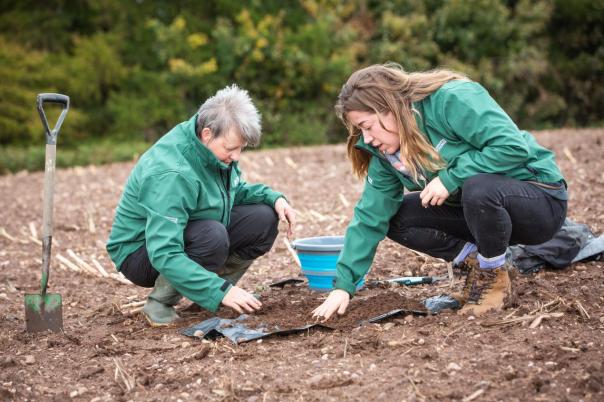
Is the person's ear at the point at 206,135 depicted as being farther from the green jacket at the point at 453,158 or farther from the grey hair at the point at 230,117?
the green jacket at the point at 453,158

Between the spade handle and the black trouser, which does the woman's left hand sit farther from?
the spade handle

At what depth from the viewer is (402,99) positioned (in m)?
3.46

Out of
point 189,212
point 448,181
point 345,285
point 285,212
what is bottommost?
point 345,285

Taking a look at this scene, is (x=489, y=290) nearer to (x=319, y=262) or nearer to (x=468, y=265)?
(x=468, y=265)

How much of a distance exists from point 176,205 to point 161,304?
675mm

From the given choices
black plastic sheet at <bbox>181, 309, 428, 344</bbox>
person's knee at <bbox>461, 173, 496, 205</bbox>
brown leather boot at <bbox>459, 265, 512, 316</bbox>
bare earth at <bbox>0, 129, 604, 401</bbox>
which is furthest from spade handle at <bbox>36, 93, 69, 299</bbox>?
brown leather boot at <bbox>459, 265, 512, 316</bbox>

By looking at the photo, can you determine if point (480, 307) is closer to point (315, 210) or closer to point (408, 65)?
point (315, 210)

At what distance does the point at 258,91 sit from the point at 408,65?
11.4 ft

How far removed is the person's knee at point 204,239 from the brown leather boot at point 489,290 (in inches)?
51.4

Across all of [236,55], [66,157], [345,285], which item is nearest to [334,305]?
[345,285]

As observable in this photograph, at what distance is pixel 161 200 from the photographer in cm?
367

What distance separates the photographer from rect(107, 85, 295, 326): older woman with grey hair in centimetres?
362

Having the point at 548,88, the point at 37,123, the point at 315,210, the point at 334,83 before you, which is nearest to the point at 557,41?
the point at 548,88

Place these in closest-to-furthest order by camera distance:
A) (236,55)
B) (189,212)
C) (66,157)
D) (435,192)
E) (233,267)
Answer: (435,192), (189,212), (233,267), (66,157), (236,55)
